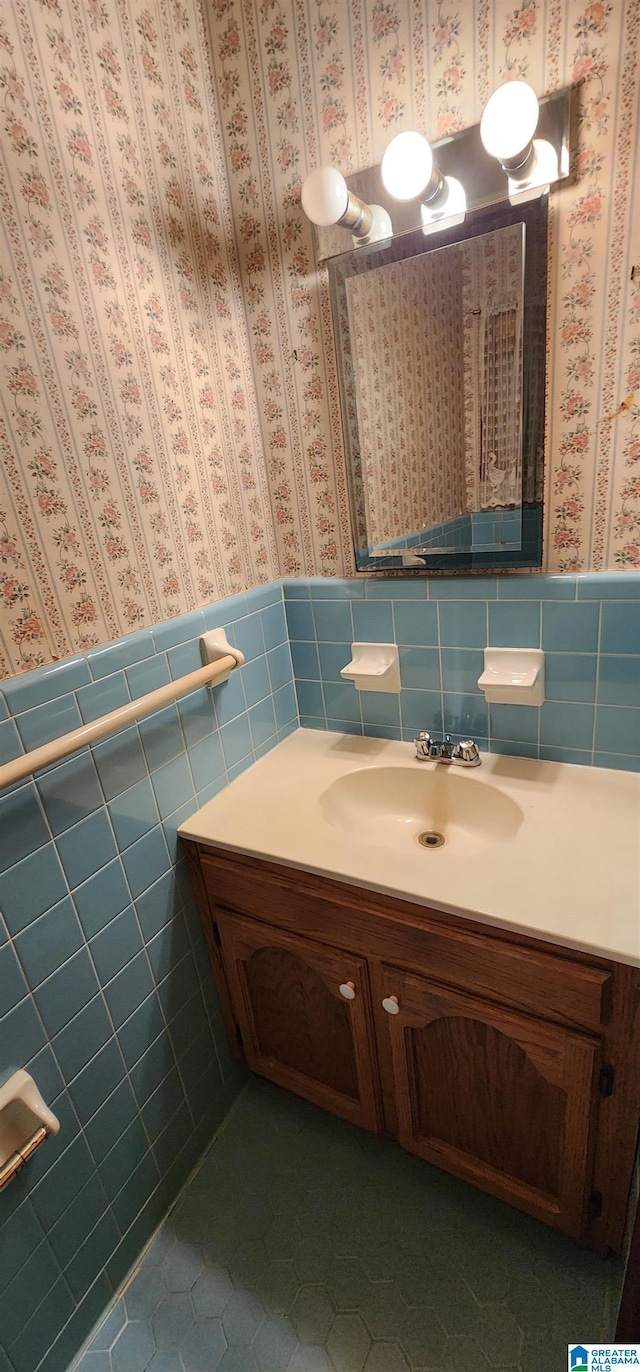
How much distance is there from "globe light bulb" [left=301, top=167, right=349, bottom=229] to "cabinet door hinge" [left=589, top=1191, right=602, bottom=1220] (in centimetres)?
167

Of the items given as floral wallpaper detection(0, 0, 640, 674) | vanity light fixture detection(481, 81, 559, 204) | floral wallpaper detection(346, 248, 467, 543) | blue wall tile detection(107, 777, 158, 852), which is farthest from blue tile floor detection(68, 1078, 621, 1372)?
vanity light fixture detection(481, 81, 559, 204)

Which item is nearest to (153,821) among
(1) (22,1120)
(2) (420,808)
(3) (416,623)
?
(1) (22,1120)

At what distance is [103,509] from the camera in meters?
0.94

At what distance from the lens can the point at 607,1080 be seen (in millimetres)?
828

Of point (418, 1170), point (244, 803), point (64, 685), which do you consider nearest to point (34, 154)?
point (64, 685)

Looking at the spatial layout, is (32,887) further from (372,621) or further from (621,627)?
(621,627)

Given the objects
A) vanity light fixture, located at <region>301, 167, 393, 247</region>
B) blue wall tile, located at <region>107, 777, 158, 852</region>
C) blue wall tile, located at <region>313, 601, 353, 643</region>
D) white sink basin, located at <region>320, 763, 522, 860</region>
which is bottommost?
white sink basin, located at <region>320, 763, 522, 860</region>

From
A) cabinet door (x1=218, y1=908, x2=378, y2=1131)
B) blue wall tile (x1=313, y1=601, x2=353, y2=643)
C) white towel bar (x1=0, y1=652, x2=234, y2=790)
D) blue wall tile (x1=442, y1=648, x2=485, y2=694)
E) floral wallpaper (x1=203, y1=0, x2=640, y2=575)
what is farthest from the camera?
blue wall tile (x1=313, y1=601, x2=353, y2=643)

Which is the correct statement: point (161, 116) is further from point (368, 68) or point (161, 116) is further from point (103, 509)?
point (103, 509)

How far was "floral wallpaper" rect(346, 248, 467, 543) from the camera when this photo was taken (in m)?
1.04

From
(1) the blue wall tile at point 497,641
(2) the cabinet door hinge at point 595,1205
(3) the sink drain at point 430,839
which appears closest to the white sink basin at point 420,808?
(3) the sink drain at point 430,839

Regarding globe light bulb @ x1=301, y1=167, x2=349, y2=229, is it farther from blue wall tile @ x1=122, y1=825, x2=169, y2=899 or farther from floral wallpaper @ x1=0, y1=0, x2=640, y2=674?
blue wall tile @ x1=122, y1=825, x2=169, y2=899

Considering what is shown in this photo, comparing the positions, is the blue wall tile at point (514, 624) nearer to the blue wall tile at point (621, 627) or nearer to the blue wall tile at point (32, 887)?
the blue wall tile at point (621, 627)

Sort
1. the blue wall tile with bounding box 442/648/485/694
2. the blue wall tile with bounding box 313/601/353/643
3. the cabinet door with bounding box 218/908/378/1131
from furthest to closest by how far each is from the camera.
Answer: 1. the blue wall tile with bounding box 313/601/353/643
2. the blue wall tile with bounding box 442/648/485/694
3. the cabinet door with bounding box 218/908/378/1131
